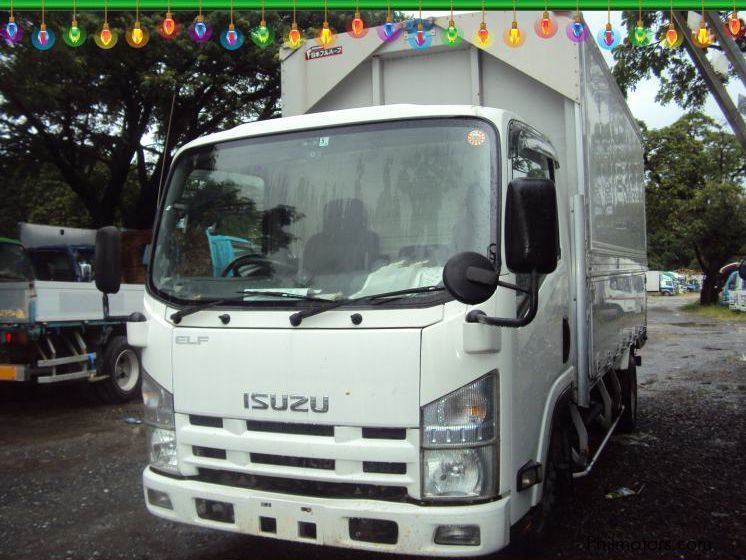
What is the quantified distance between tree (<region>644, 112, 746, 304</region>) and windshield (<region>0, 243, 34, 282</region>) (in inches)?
937

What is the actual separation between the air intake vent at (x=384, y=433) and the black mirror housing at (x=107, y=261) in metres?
1.78

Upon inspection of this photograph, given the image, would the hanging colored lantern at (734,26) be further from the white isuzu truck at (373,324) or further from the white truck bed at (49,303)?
the white truck bed at (49,303)

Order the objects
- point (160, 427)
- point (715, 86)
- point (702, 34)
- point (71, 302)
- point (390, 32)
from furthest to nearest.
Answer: point (71, 302) → point (715, 86) → point (702, 34) → point (390, 32) → point (160, 427)

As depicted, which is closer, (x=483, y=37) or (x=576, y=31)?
(x=576, y=31)

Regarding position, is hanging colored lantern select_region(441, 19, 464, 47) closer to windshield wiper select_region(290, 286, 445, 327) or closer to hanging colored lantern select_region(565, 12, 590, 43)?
hanging colored lantern select_region(565, 12, 590, 43)

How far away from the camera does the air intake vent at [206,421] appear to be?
3.15m

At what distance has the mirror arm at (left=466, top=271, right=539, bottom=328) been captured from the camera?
8.84ft

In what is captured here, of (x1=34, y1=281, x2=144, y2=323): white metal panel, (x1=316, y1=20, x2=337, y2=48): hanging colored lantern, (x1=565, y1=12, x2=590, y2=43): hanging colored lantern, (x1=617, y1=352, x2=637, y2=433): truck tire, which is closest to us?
(x1=565, y1=12, x2=590, y2=43): hanging colored lantern

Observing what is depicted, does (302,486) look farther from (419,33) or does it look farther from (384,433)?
(419,33)

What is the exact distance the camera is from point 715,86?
19.4ft

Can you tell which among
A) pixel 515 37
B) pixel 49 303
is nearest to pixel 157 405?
pixel 515 37

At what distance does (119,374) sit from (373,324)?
24.0ft

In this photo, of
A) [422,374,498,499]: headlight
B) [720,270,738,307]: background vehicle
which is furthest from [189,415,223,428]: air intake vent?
[720,270,738,307]: background vehicle

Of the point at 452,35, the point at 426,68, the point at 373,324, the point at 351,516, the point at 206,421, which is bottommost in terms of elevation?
the point at 351,516
